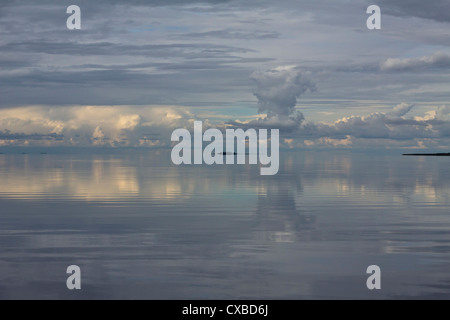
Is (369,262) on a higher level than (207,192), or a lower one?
lower

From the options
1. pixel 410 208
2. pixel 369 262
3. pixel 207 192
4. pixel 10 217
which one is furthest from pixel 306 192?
pixel 369 262

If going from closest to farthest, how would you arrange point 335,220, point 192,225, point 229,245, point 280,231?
1. point 229,245
2. point 280,231
3. point 192,225
4. point 335,220

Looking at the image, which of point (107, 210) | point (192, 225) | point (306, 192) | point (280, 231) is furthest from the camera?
point (306, 192)

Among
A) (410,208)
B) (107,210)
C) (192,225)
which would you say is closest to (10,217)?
(107,210)

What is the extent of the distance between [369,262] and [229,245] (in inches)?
292

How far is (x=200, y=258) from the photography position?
Answer: 85.8ft

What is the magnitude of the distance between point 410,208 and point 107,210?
24307 mm
